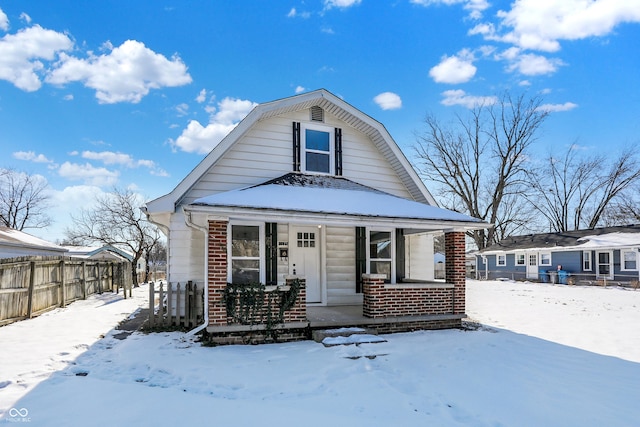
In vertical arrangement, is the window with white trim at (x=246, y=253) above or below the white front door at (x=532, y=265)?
above

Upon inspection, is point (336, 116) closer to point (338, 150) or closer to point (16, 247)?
point (338, 150)

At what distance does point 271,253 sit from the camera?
9844mm

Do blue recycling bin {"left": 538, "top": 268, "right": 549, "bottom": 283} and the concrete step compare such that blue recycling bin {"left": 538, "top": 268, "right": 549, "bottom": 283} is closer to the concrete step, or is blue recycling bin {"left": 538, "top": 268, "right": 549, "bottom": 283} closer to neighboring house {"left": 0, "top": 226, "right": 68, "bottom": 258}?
the concrete step

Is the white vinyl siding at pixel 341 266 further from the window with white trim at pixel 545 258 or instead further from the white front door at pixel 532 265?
the white front door at pixel 532 265

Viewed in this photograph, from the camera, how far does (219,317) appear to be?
25.2 ft

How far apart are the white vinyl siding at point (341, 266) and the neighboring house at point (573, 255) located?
20.8 m

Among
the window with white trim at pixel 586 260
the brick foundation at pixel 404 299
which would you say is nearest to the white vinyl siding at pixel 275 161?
the brick foundation at pixel 404 299

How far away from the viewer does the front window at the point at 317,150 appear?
11102 millimetres

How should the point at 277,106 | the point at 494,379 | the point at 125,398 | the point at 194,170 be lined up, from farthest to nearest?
1. the point at 277,106
2. the point at 194,170
3. the point at 494,379
4. the point at 125,398

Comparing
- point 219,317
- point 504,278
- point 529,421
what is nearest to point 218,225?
point 219,317

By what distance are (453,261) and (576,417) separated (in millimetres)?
5445

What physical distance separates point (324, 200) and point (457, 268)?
3683 mm

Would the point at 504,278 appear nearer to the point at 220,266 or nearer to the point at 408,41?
the point at 408,41

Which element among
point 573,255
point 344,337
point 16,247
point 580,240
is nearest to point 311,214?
point 344,337
